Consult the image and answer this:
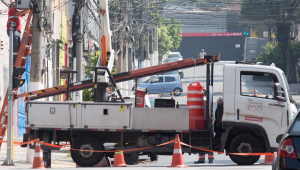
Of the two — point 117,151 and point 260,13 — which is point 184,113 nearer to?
point 117,151

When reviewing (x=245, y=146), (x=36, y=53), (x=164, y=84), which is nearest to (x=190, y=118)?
(x=245, y=146)

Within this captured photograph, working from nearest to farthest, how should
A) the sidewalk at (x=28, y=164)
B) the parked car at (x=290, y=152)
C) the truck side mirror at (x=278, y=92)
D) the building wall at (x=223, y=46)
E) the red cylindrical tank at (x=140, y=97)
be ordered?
the parked car at (x=290, y=152), the truck side mirror at (x=278, y=92), the red cylindrical tank at (x=140, y=97), the sidewalk at (x=28, y=164), the building wall at (x=223, y=46)

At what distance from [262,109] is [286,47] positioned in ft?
157

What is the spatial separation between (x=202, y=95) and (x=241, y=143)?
151 centimetres

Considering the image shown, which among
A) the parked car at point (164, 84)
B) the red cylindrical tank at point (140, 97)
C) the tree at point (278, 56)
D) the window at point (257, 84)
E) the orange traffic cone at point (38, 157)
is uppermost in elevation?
the tree at point (278, 56)

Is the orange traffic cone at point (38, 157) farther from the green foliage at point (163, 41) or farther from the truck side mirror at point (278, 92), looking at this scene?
the green foliage at point (163, 41)

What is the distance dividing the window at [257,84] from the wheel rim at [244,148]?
3.95 ft

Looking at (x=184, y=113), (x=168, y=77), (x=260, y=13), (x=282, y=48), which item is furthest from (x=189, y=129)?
(x=260, y=13)

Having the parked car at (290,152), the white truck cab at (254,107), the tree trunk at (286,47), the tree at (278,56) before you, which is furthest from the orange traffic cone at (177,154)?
the tree at (278,56)

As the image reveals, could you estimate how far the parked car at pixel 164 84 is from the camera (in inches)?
1702

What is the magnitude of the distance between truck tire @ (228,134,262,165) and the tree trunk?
152 ft

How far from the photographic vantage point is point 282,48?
5956 cm

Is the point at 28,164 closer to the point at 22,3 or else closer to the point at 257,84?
the point at 22,3

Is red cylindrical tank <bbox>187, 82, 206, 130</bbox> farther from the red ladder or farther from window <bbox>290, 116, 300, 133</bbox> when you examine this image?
the red ladder
